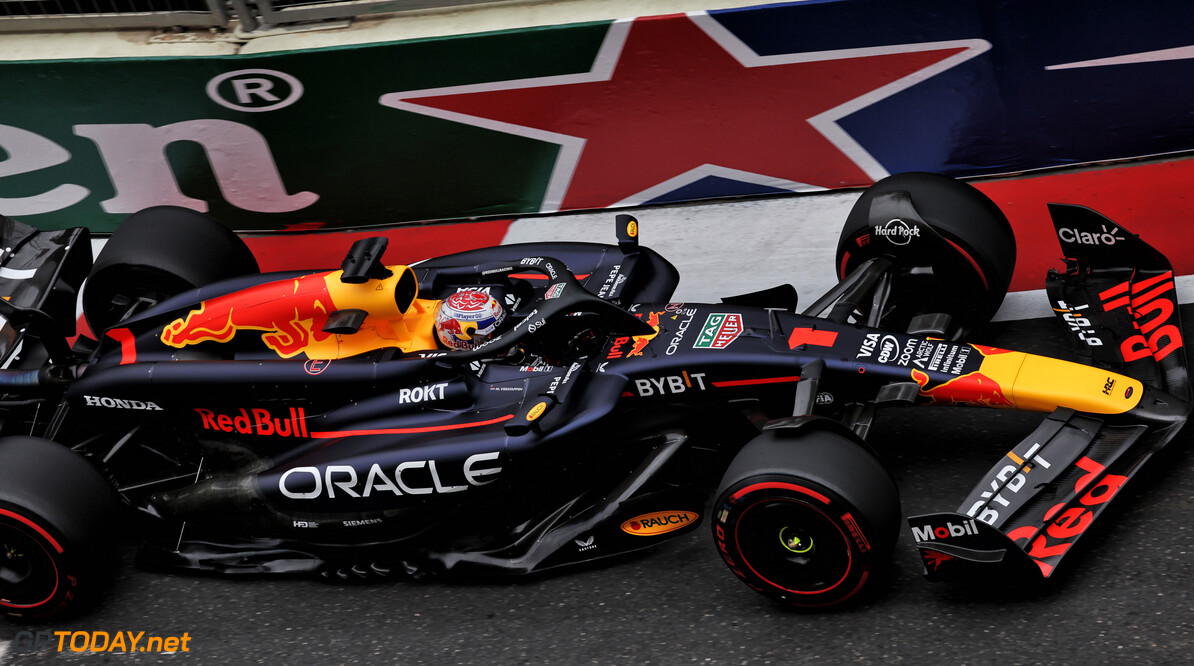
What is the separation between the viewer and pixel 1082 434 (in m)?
4.19

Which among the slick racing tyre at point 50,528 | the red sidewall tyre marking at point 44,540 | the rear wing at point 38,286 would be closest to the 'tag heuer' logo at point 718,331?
the slick racing tyre at point 50,528

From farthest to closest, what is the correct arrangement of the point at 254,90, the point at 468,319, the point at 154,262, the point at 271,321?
the point at 254,90 < the point at 154,262 < the point at 271,321 < the point at 468,319

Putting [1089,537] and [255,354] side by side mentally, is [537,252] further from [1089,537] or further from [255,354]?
[1089,537]

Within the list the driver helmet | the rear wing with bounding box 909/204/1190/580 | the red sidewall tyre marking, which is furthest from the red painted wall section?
the red sidewall tyre marking

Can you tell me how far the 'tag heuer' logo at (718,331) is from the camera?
4488 mm

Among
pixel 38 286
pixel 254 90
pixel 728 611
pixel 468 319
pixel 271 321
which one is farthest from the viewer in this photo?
pixel 254 90

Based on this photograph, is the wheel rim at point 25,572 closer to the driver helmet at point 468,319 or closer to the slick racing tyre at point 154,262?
the slick racing tyre at point 154,262

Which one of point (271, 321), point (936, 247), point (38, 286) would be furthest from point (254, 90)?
point (936, 247)

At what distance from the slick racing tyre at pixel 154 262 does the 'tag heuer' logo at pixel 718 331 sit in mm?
2430

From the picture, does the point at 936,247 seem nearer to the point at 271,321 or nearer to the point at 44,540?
the point at 271,321

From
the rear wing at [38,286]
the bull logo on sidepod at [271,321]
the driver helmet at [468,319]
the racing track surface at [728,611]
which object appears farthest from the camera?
the rear wing at [38,286]

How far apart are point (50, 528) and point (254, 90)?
292 centimetres

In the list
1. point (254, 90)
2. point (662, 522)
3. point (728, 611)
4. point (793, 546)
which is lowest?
point (728, 611)

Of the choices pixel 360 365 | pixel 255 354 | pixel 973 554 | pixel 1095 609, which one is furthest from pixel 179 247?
pixel 1095 609
